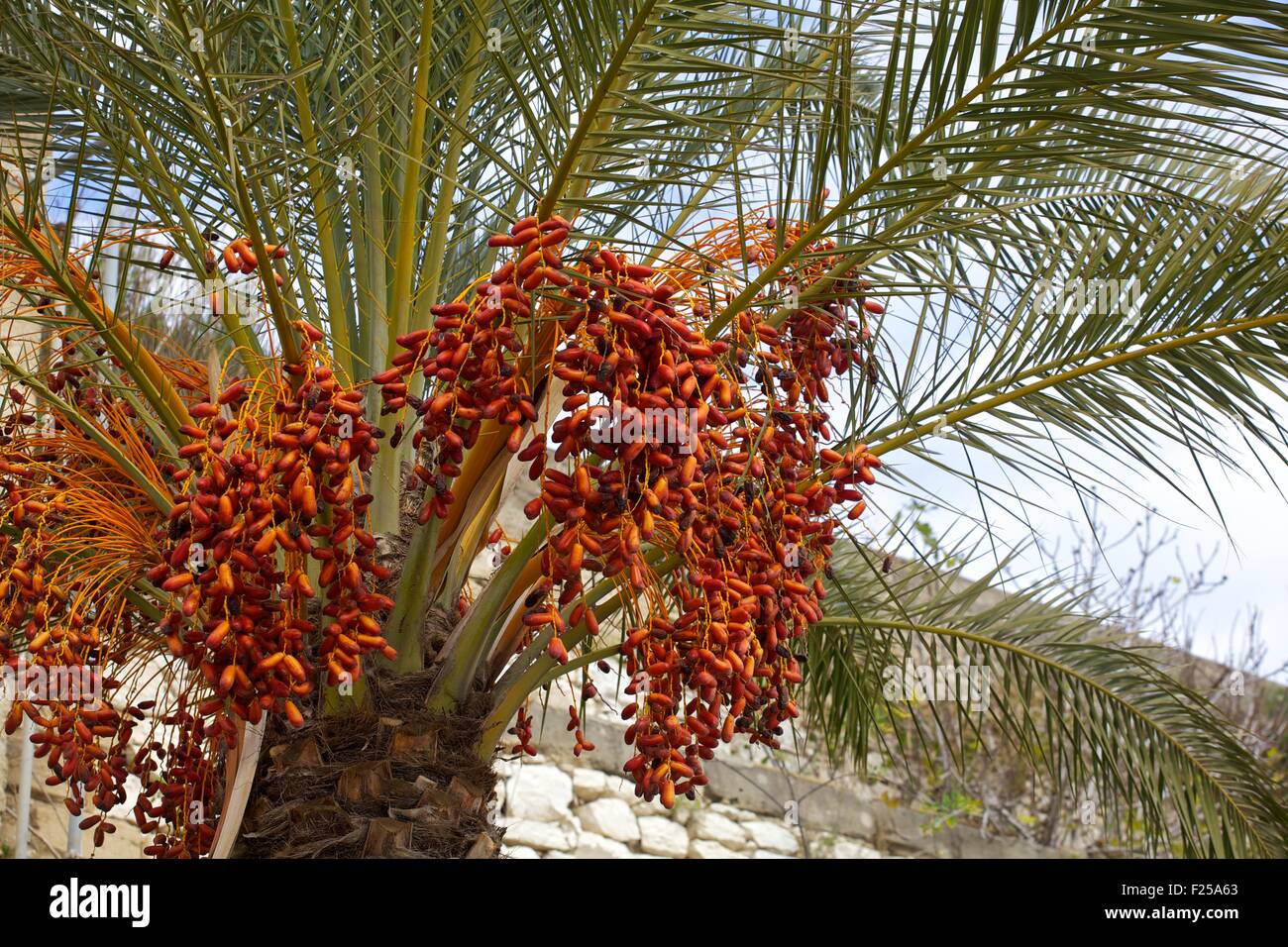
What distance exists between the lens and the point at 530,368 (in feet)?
7.13

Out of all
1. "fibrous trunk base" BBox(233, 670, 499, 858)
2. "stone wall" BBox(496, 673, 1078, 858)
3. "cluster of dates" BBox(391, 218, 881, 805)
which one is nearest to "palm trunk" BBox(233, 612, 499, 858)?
"fibrous trunk base" BBox(233, 670, 499, 858)

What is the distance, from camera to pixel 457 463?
7.06ft

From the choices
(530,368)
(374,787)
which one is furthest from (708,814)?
(530,368)

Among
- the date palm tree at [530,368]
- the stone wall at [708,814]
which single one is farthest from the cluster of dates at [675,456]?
the stone wall at [708,814]

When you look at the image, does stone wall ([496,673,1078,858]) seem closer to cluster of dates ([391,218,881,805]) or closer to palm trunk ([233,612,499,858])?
palm trunk ([233,612,499,858])

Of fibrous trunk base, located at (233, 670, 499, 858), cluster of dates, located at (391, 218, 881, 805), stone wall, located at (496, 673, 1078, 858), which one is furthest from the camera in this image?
stone wall, located at (496, 673, 1078, 858)

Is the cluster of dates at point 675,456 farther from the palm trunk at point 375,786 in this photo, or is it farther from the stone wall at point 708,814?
the stone wall at point 708,814

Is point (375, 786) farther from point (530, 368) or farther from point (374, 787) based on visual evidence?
point (530, 368)

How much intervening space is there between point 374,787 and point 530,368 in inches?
39.7

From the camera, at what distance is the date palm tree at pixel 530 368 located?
2.07 m

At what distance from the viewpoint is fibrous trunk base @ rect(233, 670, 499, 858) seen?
252 cm

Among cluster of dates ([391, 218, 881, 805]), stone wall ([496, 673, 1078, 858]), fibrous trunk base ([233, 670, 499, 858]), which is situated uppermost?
cluster of dates ([391, 218, 881, 805])

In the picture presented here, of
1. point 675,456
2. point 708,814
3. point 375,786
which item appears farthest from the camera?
point 708,814
